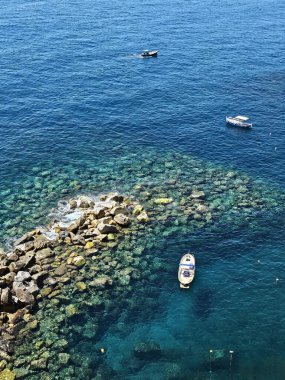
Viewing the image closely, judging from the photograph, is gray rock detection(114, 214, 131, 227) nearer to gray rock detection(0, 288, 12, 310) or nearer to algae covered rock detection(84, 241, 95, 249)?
algae covered rock detection(84, 241, 95, 249)

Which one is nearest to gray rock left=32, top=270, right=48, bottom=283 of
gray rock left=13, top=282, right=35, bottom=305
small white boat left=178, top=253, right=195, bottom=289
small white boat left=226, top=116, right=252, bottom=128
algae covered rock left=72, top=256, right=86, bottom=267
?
gray rock left=13, top=282, right=35, bottom=305

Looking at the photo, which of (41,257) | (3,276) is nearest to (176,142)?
(41,257)

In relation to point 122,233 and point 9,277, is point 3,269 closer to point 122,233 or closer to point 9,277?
point 9,277

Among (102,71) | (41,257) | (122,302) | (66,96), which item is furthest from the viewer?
(102,71)

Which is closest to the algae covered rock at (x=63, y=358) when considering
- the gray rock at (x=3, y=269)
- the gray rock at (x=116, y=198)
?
the gray rock at (x=3, y=269)

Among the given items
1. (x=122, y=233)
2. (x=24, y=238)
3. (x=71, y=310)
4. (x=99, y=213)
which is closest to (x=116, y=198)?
(x=99, y=213)

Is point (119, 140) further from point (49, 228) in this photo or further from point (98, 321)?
point (98, 321)

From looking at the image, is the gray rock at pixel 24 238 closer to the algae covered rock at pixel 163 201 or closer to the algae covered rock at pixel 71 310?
the algae covered rock at pixel 71 310
